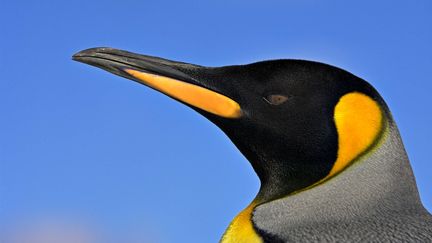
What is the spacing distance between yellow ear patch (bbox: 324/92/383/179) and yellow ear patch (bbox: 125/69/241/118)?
0.51m

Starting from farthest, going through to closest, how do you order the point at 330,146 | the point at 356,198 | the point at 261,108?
the point at 261,108 → the point at 330,146 → the point at 356,198

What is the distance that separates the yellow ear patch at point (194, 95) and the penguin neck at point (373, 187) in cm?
57

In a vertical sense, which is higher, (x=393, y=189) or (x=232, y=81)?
(x=232, y=81)

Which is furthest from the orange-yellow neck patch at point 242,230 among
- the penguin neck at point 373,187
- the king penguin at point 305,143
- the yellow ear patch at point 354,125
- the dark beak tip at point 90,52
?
the dark beak tip at point 90,52

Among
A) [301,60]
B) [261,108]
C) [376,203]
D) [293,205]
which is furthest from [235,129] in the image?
[376,203]

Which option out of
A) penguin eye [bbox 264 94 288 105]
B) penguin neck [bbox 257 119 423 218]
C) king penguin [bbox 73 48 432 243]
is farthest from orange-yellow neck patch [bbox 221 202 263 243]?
penguin eye [bbox 264 94 288 105]

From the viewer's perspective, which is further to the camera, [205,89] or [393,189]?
[205,89]

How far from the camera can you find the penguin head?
308cm

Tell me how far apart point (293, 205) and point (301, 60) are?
27.6 inches

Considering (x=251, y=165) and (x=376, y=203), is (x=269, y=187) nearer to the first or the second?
(x=251, y=165)

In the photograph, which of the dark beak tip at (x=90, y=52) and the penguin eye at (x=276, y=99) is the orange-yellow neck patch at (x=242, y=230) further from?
the dark beak tip at (x=90, y=52)

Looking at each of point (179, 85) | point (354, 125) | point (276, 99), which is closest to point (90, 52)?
point (179, 85)

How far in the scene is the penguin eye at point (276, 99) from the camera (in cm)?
327

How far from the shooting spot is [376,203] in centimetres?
274
